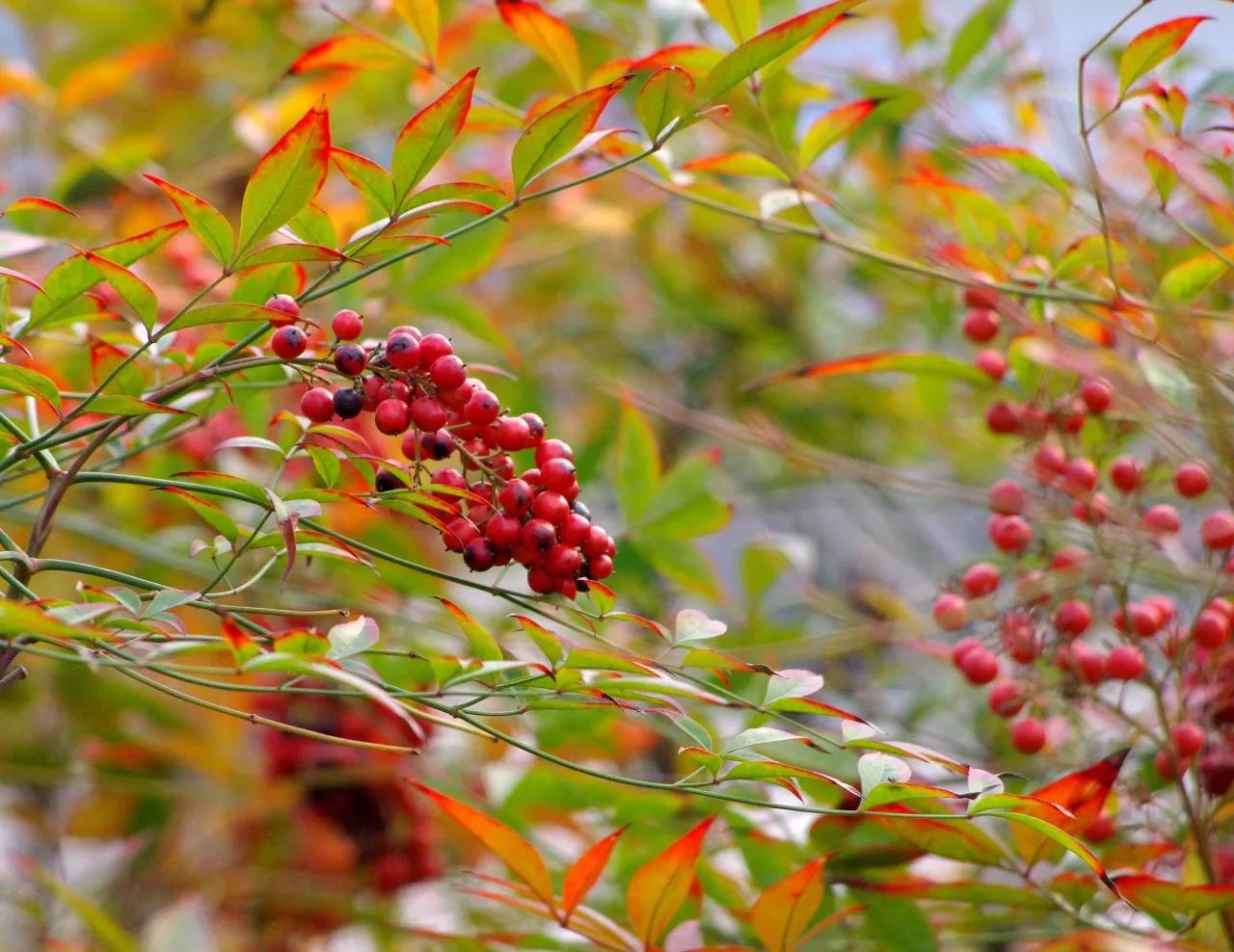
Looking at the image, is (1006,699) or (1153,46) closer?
(1153,46)

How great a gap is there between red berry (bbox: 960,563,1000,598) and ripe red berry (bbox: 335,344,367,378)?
0.47 metres

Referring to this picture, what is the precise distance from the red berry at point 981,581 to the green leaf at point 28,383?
572 mm

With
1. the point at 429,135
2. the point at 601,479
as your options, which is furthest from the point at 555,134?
the point at 601,479

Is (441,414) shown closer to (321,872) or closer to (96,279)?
(96,279)

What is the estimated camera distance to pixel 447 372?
58cm

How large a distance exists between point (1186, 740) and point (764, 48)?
48 cm

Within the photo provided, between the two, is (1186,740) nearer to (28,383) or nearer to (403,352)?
(403,352)

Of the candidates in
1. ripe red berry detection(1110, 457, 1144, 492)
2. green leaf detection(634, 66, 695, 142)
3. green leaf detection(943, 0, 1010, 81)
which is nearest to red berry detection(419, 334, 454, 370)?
green leaf detection(634, 66, 695, 142)

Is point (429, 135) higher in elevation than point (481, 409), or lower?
higher

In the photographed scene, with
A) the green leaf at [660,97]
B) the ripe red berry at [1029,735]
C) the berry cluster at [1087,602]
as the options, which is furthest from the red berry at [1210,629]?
the green leaf at [660,97]

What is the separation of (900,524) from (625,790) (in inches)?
46.2

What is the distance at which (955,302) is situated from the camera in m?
1.15

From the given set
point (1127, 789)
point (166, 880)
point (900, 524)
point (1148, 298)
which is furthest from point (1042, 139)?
point (166, 880)

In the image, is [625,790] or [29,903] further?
[29,903]
